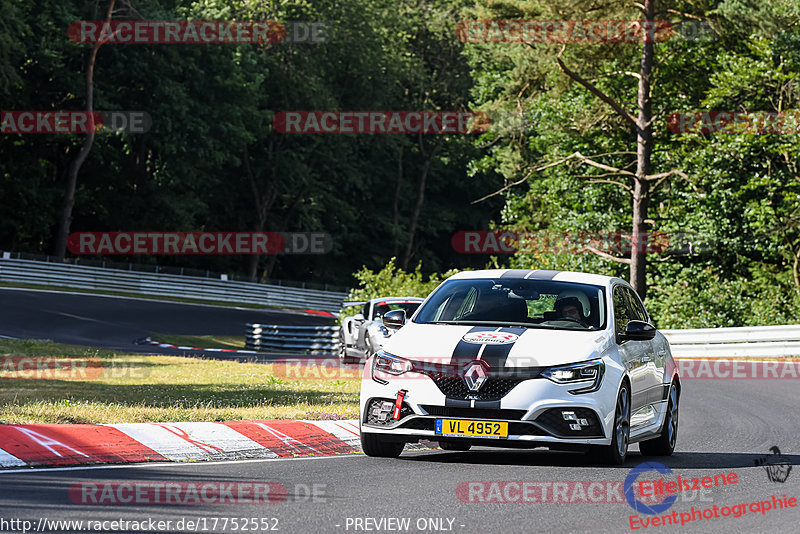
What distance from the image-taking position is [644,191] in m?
38.5

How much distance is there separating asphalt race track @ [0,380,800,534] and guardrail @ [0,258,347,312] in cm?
4733

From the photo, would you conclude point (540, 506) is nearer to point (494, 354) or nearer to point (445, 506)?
point (445, 506)

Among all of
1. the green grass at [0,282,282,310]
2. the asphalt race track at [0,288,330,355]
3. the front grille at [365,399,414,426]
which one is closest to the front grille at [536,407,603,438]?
the front grille at [365,399,414,426]

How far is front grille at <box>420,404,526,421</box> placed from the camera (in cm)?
974

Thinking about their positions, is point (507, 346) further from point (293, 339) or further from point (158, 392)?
point (293, 339)

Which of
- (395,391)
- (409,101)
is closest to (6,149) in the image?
(409,101)

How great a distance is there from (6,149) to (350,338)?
1551 inches

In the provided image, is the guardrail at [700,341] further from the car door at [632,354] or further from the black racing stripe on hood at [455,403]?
the black racing stripe on hood at [455,403]

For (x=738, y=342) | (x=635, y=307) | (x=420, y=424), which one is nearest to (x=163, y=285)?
(x=738, y=342)

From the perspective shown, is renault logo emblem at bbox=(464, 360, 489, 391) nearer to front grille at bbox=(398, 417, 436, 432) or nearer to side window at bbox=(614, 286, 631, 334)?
front grille at bbox=(398, 417, 436, 432)

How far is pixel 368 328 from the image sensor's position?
27.4 m

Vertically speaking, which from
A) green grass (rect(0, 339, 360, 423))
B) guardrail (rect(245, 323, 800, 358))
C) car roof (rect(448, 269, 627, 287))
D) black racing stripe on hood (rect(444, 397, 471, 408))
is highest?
car roof (rect(448, 269, 627, 287))

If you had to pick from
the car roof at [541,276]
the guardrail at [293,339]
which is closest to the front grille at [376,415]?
the car roof at [541,276]

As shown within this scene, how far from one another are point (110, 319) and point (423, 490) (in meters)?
36.9
